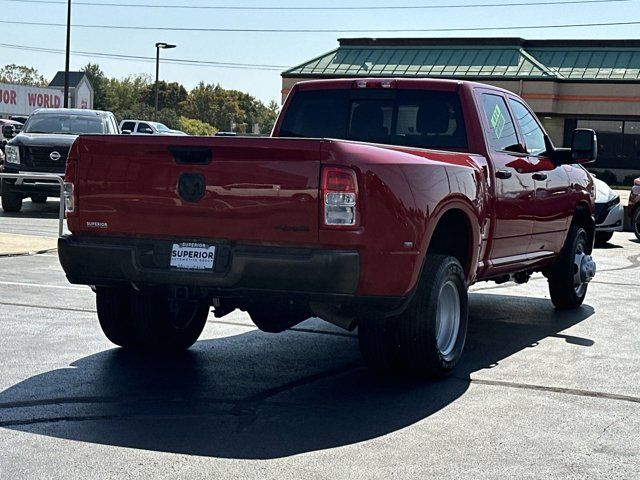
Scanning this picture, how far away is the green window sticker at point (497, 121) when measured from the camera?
8586 mm

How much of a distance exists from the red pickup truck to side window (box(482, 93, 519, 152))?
25 centimetres

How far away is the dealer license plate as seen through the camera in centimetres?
643

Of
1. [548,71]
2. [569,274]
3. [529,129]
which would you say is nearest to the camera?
[529,129]

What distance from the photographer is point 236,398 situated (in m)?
6.47

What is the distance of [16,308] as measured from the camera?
31.4 feet

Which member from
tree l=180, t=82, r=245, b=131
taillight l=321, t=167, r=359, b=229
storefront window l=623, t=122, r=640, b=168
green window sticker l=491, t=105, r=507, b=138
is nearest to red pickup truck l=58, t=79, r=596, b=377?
taillight l=321, t=167, r=359, b=229

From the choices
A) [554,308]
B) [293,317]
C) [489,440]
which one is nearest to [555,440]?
[489,440]

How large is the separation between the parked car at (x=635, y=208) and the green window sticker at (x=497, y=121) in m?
11.8

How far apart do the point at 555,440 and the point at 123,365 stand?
3.01 meters

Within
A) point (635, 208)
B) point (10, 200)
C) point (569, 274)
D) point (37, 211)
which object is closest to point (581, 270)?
point (569, 274)

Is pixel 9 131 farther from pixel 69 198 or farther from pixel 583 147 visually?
pixel 69 198

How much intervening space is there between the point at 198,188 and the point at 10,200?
16.0m

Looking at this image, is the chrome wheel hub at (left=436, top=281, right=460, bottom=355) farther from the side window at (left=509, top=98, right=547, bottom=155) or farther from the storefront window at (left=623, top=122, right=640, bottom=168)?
the storefront window at (left=623, top=122, right=640, bottom=168)

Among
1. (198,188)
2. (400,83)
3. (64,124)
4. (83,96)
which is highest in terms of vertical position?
(83,96)
